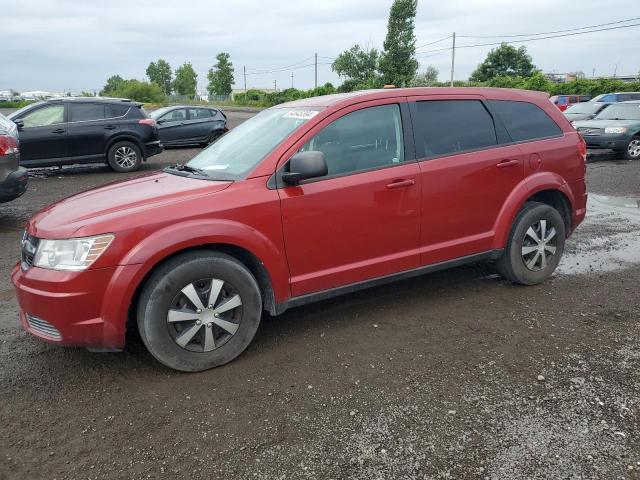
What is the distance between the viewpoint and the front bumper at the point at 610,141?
1340 centimetres

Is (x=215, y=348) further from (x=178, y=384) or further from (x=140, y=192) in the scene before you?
(x=140, y=192)

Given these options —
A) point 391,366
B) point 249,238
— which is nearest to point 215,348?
point 249,238

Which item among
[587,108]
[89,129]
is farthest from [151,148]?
[587,108]

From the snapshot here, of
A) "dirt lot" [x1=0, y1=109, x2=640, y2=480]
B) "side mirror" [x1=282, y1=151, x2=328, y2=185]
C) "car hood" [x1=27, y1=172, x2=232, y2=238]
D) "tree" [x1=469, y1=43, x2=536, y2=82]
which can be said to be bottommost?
"dirt lot" [x1=0, y1=109, x2=640, y2=480]

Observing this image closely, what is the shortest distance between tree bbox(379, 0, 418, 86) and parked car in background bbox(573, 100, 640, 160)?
32816mm

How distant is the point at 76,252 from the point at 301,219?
1.40 m

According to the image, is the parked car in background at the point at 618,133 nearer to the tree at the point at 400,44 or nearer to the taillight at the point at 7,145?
the taillight at the point at 7,145

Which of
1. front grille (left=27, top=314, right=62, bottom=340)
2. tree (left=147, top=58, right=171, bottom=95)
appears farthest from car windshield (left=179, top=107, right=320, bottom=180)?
tree (left=147, top=58, right=171, bottom=95)

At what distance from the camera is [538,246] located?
457 centimetres

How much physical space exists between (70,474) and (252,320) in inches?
53.3

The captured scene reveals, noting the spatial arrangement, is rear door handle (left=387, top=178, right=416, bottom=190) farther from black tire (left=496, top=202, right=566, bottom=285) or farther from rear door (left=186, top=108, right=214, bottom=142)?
rear door (left=186, top=108, right=214, bottom=142)

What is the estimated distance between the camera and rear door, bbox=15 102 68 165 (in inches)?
429

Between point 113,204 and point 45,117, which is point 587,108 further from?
point 113,204

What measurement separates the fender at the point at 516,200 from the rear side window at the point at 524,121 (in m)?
0.37
